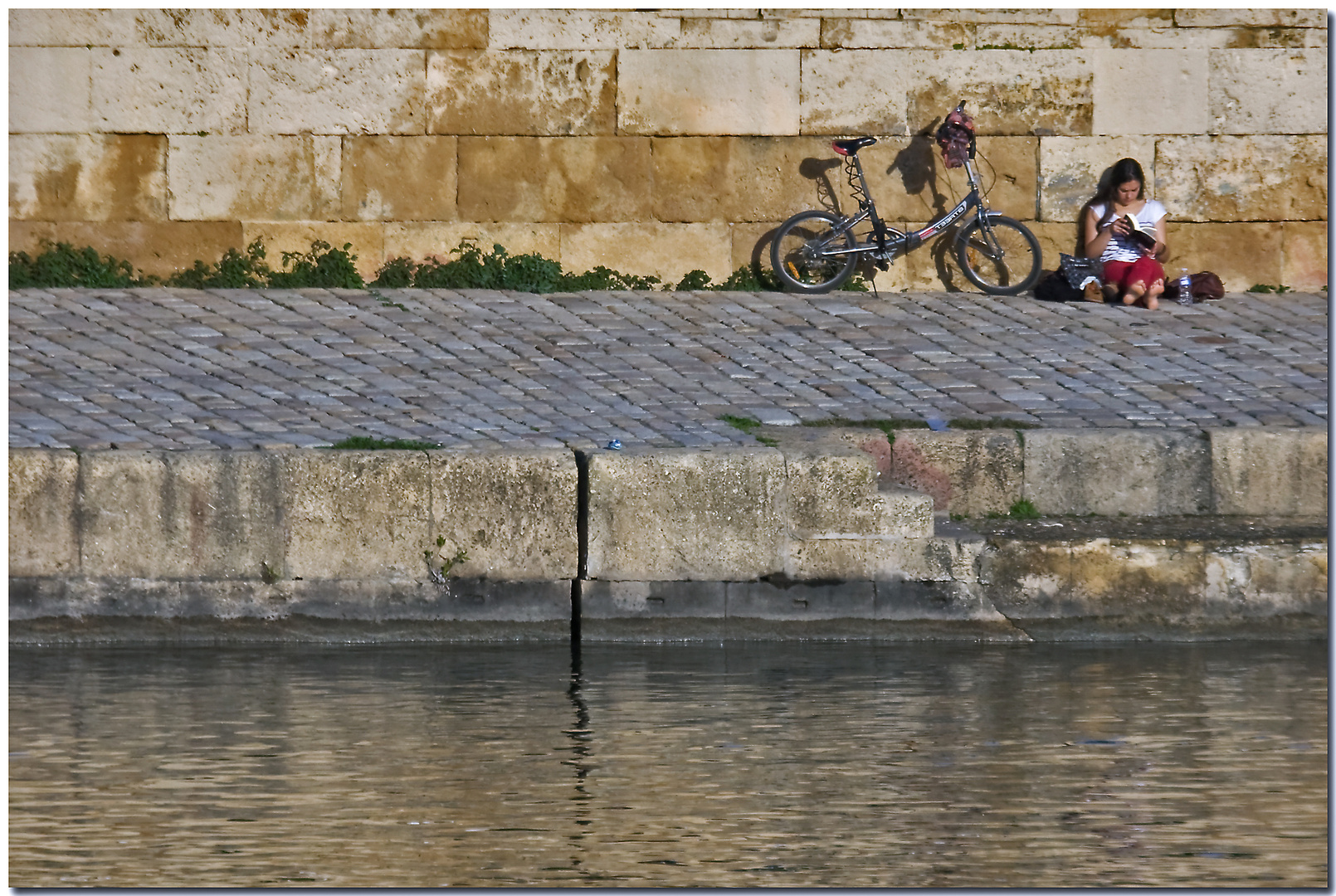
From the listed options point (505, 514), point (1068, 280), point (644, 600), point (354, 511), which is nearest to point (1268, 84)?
point (1068, 280)

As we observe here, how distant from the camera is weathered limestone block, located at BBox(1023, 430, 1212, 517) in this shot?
7891 mm

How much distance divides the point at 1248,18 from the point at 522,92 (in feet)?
14.9

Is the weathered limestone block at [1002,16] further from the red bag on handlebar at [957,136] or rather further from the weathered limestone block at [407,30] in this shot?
the weathered limestone block at [407,30]

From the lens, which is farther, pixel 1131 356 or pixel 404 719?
pixel 1131 356

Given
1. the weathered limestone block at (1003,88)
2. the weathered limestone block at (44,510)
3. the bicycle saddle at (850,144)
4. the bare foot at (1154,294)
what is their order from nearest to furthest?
the weathered limestone block at (44,510) → the bare foot at (1154,294) → the bicycle saddle at (850,144) → the weathered limestone block at (1003,88)

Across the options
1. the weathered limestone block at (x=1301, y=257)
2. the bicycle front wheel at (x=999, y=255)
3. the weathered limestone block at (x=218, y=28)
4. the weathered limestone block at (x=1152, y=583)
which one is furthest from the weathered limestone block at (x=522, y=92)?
the weathered limestone block at (x=1152, y=583)

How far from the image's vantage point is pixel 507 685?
6512mm

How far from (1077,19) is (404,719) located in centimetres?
725

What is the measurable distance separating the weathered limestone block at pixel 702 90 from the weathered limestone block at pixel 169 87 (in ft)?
7.76

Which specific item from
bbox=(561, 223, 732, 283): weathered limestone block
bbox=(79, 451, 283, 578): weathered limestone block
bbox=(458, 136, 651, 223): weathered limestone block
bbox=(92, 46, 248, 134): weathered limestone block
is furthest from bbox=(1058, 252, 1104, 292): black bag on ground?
bbox=(79, 451, 283, 578): weathered limestone block

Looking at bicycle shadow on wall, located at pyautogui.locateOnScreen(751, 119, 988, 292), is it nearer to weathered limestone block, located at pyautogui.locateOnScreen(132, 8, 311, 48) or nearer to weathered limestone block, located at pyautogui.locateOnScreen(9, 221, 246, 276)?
weathered limestone block, located at pyautogui.locateOnScreen(9, 221, 246, 276)

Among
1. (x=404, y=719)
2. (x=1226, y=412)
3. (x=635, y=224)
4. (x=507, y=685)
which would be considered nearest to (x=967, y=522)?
(x=1226, y=412)

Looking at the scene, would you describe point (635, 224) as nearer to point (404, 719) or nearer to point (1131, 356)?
point (1131, 356)

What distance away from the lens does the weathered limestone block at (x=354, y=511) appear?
7.37 m
